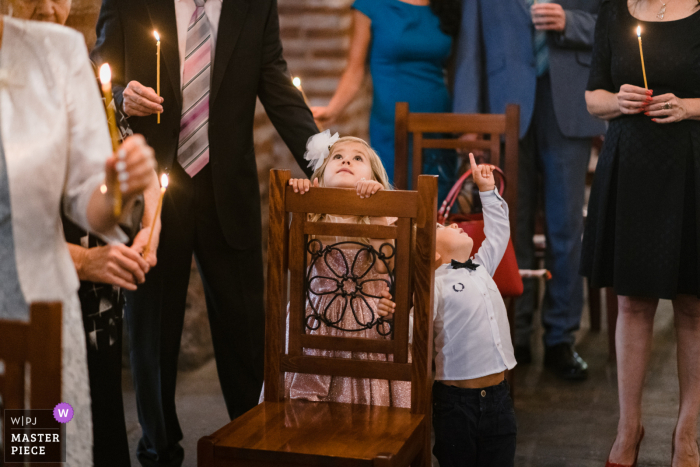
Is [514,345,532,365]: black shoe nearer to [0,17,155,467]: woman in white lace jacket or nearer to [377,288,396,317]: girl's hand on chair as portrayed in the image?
[377,288,396,317]: girl's hand on chair

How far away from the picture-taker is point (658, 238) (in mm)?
2168

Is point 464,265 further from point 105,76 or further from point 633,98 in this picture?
point 105,76

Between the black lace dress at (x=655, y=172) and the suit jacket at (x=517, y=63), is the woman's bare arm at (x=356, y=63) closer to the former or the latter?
the suit jacket at (x=517, y=63)

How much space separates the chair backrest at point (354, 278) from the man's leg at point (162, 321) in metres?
0.54

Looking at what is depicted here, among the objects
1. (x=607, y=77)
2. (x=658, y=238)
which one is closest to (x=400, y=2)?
(x=607, y=77)

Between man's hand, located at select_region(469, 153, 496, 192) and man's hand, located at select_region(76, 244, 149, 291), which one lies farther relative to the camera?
man's hand, located at select_region(469, 153, 496, 192)

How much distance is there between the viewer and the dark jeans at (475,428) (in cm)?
188

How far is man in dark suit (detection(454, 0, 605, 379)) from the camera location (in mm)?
3203

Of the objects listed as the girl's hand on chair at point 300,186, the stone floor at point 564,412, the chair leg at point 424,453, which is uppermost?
the girl's hand on chair at point 300,186

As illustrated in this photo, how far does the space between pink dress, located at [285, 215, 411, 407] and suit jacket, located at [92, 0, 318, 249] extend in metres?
0.45

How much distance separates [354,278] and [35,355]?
36.8 inches

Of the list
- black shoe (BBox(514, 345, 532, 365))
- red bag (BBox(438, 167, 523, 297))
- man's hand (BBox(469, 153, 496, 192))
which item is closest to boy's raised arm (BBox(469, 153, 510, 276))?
man's hand (BBox(469, 153, 496, 192))

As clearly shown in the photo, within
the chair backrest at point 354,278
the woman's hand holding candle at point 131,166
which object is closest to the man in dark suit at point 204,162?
the chair backrest at point 354,278

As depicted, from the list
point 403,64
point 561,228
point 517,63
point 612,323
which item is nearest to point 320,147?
point 403,64
